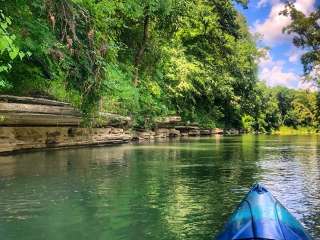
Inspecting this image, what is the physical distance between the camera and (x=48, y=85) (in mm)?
19297

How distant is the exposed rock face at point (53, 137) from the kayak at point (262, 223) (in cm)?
1374

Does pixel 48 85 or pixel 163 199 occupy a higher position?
pixel 48 85

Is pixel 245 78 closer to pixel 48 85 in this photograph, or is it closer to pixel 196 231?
pixel 48 85

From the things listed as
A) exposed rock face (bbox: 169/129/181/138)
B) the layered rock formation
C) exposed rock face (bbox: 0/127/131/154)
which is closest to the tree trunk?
exposed rock face (bbox: 0/127/131/154)

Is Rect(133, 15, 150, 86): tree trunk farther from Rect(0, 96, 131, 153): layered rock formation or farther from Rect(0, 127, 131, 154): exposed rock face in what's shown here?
Rect(0, 96, 131, 153): layered rock formation

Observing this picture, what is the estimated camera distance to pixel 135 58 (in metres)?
34.5

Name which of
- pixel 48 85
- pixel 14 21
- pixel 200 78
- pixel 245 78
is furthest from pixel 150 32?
pixel 245 78

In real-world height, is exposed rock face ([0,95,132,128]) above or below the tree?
below

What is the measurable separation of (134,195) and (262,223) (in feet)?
18.2

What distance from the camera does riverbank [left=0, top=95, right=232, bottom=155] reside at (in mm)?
17656

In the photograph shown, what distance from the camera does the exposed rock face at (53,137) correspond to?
60.2 feet

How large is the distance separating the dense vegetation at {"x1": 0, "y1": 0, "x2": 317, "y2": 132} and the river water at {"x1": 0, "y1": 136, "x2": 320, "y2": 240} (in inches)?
94.2

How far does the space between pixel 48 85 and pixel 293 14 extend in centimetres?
3617

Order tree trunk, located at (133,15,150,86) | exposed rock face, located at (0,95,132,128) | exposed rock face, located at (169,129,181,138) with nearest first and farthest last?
exposed rock face, located at (0,95,132,128) < tree trunk, located at (133,15,150,86) < exposed rock face, located at (169,129,181,138)
